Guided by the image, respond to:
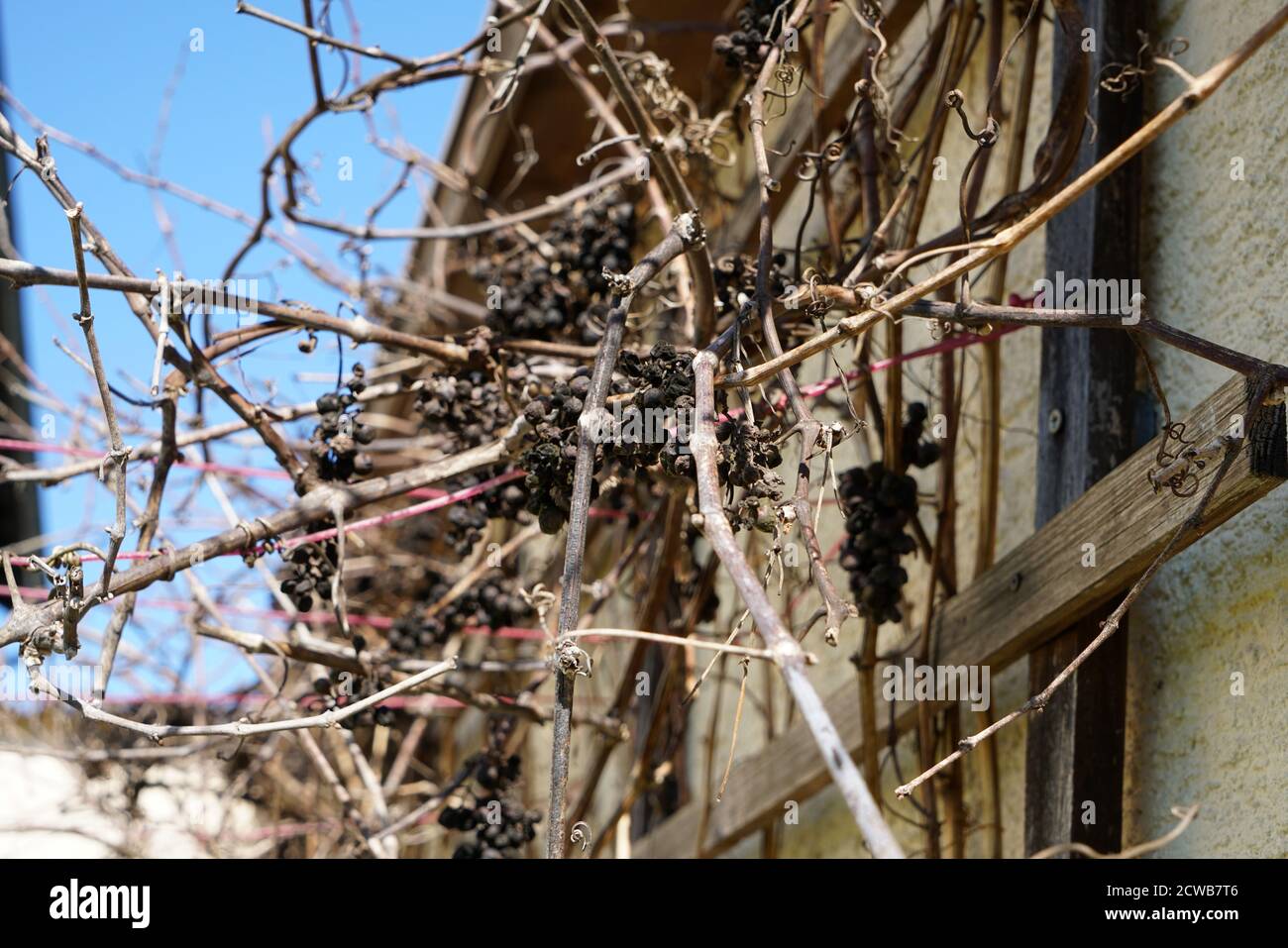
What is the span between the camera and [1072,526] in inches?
65.5

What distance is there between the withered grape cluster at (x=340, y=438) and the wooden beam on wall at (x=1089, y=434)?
3.00 feet

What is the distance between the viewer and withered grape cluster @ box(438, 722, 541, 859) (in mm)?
2348

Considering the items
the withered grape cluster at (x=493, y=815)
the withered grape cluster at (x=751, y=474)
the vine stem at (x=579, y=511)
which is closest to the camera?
the vine stem at (x=579, y=511)

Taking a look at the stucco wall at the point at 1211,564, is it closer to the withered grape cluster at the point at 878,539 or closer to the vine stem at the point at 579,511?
the withered grape cluster at the point at 878,539

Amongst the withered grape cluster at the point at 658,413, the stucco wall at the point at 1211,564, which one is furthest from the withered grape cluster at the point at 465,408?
the stucco wall at the point at 1211,564

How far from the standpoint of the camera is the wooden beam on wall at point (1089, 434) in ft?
5.44

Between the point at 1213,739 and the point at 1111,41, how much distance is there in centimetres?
91

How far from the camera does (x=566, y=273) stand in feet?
8.35

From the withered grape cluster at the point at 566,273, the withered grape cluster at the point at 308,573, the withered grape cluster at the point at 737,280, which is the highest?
the withered grape cluster at the point at 566,273

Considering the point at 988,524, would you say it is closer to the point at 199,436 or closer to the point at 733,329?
the point at 733,329

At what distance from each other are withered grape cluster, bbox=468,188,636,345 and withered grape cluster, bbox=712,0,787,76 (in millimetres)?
456

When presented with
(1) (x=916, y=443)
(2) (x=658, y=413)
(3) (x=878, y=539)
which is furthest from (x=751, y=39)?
(2) (x=658, y=413)

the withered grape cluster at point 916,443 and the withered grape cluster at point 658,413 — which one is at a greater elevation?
the withered grape cluster at point 916,443
